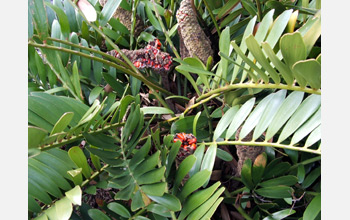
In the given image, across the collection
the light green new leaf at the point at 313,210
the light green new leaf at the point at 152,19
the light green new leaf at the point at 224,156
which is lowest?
the light green new leaf at the point at 313,210

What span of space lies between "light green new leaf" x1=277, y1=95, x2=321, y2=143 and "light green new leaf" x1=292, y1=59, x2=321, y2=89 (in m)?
0.03

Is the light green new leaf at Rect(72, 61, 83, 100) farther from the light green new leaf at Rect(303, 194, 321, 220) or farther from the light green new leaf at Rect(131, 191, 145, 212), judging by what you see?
the light green new leaf at Rect(303, 194, 321, 220)

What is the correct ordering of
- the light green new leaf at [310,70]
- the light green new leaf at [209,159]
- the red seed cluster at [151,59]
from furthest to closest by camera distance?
the red seed cluster at [151,59] → the light green new leaf at [209,159] → the light green new leaf at [310,70]

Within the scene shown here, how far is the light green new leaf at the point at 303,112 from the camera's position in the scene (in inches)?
13.2

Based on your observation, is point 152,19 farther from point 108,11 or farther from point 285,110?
point 285,110

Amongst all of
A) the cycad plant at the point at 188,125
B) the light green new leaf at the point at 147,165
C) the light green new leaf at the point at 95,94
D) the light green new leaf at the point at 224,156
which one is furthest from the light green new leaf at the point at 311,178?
the light green new leaf at the point at 95,94

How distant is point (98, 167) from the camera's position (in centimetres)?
41

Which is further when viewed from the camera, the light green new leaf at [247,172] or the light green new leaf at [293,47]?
the light green new leaf at [247,172]

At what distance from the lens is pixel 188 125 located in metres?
0.45

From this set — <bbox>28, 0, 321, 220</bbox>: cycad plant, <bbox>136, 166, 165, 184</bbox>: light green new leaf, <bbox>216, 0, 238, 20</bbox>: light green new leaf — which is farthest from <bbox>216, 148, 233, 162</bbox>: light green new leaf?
<bbox>216, 0, 238, 20</bbox>: light green new leaf

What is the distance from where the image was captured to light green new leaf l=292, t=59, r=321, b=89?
0.28m

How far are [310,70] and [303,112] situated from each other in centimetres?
7

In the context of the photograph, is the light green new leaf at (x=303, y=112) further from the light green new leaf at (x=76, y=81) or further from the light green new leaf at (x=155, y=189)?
the light green new leaf at (x=76, y=81)

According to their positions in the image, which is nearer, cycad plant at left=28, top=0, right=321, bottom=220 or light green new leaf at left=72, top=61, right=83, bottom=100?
cycad plant at left=28, top=0, right=321, bottom=220
